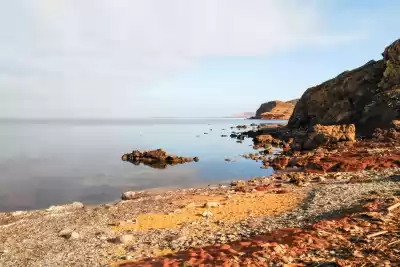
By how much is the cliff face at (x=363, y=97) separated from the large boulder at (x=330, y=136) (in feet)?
31.9

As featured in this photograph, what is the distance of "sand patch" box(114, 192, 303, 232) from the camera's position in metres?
19.2

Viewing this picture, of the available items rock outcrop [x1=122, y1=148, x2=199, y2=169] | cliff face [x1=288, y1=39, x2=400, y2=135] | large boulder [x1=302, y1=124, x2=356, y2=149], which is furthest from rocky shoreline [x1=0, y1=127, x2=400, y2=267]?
cliff face [x1=288, y1=39, x2=400, y2=135]

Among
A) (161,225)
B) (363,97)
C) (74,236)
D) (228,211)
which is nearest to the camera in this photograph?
(74,236)

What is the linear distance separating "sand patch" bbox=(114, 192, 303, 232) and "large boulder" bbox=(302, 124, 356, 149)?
33.0 meters

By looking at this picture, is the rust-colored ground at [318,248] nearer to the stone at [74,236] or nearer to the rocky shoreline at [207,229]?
the rocky shoreline at [207,229]

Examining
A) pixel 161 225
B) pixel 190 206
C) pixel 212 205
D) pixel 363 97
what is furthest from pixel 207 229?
pixel 363 97

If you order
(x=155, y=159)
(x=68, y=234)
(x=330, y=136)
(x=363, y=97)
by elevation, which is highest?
(x=363, y=97)

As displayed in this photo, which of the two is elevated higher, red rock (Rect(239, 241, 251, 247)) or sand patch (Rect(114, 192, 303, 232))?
red rock (Rect(239, 241, 251, 247))

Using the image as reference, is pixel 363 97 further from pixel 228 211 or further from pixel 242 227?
pixel 242 227

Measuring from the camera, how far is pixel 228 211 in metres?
20.8

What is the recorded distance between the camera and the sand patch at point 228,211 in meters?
19.2

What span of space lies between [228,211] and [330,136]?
38363 mm

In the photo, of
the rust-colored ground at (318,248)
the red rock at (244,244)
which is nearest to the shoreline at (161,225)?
the red rock at (244,244)

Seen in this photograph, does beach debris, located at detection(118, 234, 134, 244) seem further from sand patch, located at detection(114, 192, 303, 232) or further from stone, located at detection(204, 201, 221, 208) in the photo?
stone, located at detection(204, 201, 221, 208)
